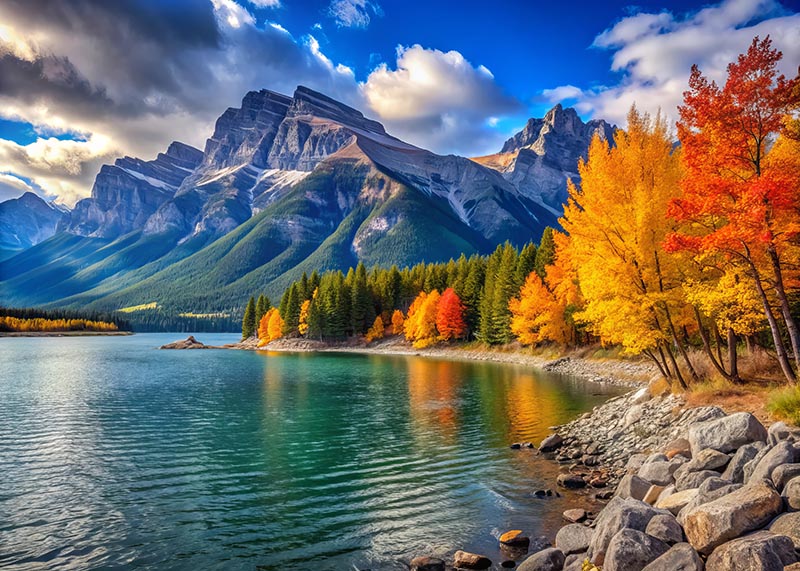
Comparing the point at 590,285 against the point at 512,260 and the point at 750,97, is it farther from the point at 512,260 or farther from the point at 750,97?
the point at 512,260

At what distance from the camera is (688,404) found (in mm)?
24312

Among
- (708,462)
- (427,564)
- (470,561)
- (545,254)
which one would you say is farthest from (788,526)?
(545,254)

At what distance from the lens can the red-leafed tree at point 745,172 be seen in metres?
17.4

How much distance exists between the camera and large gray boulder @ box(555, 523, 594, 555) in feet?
42.4

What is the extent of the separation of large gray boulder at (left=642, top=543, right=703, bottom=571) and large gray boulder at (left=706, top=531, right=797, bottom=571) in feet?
0.79

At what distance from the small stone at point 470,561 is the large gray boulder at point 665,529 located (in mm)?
4359

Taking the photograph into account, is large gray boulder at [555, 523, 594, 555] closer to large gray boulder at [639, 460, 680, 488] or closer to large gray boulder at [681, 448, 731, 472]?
large gray boulder at [639, 460, 680, 488]

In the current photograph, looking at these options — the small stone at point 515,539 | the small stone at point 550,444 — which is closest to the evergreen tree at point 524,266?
the small stone at point 550,444

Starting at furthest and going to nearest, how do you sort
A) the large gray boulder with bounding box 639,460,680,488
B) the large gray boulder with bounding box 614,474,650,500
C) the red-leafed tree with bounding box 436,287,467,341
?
1. the red-leafed tree with bounding box 436,287,467,341
2. the large gray boulder with bounding box 639,460,680,488
3. the large gray boulder with bounding box 614,474,650,500

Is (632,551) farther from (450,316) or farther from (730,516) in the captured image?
(450,316)

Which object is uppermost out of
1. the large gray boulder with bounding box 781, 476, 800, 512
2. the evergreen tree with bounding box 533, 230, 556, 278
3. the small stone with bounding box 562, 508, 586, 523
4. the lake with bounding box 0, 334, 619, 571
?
the evergreen tree with bounding box 533, 230, 556, 278

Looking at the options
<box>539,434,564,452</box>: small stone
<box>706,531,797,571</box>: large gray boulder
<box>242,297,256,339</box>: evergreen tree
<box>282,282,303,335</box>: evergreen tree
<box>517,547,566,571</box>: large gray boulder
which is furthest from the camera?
<box>242,297,256,339</box>: evergreen tree

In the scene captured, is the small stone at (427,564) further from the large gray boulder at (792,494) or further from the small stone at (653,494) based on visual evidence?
the large gray boulder at (792,494)

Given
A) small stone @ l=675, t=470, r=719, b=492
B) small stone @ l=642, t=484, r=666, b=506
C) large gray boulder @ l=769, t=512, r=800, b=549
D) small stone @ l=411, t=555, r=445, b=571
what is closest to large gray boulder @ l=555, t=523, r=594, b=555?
small stone @ l=642, t=484, r=666, b=506
